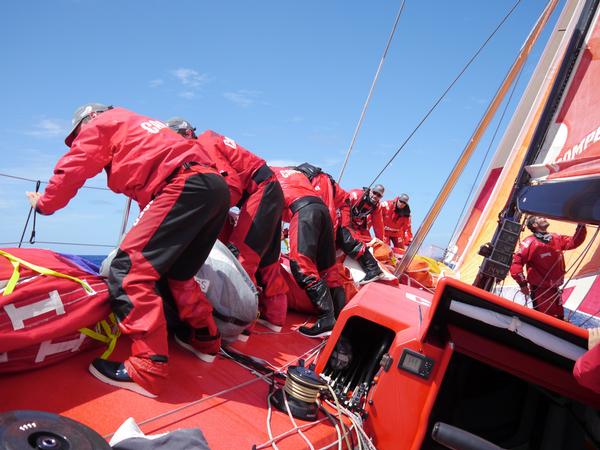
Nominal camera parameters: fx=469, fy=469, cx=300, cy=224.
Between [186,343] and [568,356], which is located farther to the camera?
[186,343]

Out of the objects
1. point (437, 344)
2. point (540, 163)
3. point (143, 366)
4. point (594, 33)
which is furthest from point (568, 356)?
point (594, 33)

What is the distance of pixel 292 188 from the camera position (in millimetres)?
3803

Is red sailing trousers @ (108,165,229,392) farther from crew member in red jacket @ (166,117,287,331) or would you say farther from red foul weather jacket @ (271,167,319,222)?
red foul weather jacket @ (271,167,319,222)

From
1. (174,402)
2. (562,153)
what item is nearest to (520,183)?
(562,153)

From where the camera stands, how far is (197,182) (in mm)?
2152

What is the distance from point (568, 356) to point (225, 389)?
141 centimetres

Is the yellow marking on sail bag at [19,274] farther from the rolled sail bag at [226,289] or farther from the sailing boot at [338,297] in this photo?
the sailing boot at [338,297]

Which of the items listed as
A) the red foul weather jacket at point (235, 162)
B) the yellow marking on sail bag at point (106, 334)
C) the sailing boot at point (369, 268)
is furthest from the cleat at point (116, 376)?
the sailing boot at point (369, 268)

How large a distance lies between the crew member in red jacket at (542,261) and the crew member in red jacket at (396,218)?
459 cm

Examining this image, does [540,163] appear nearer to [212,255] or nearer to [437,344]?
[437,344]

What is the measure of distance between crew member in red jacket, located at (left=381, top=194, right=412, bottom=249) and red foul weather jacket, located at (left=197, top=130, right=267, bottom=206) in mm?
7005

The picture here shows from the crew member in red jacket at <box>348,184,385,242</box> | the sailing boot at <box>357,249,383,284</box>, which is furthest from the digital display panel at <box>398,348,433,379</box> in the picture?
the crew member in red jacket at <box>348,184,385,242</box>

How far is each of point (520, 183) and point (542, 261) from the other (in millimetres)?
2356

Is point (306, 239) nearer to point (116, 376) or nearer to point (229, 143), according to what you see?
point (229, 143)
